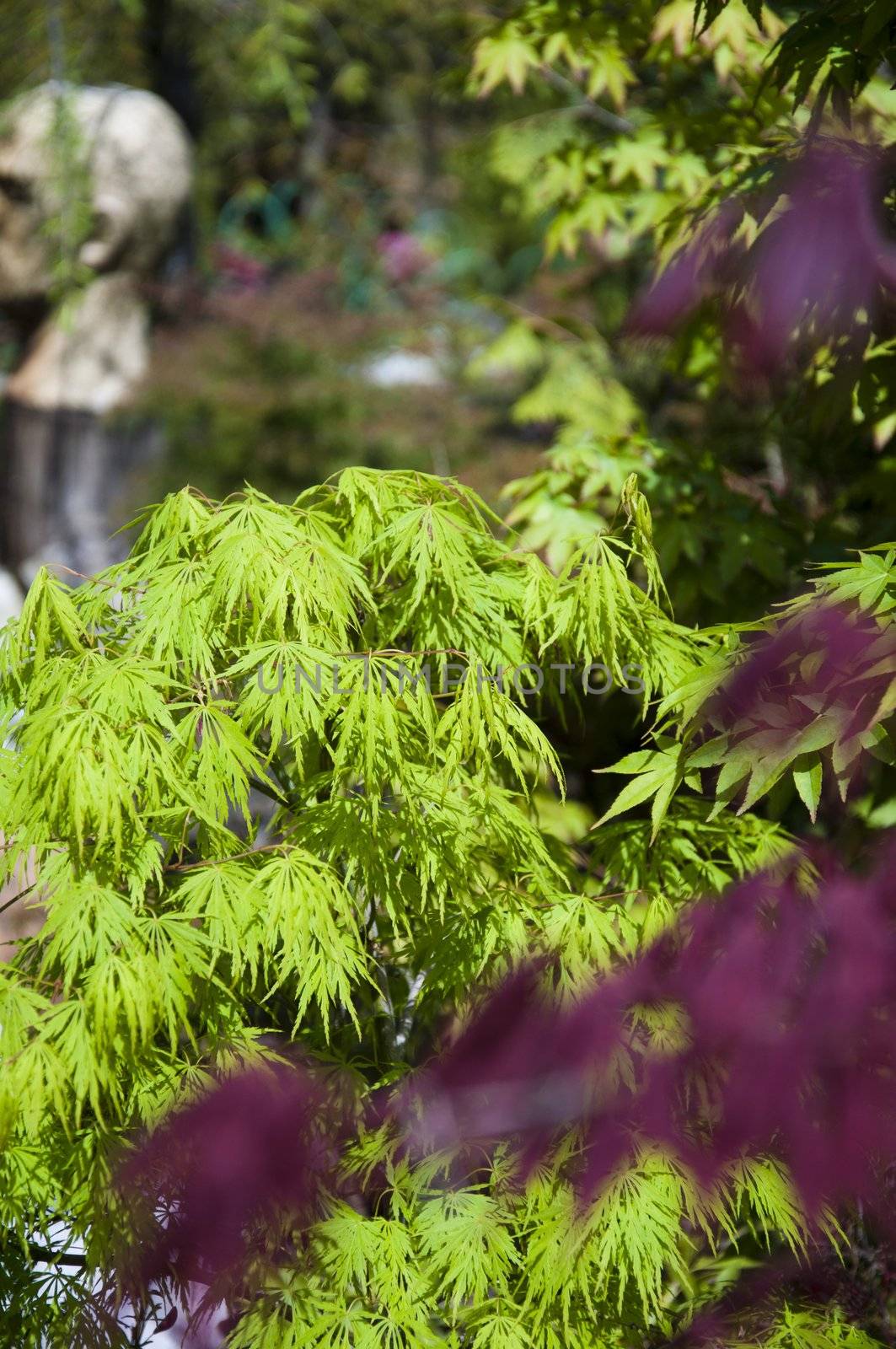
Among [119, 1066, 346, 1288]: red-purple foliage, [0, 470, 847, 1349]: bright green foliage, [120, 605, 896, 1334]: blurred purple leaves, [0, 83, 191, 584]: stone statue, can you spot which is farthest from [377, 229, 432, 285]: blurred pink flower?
[119, 1066, 346, 1288]: red-purple foliage

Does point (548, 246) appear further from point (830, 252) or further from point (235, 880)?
point (235, 880)

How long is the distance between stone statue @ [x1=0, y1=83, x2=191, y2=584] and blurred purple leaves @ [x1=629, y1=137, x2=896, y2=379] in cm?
471

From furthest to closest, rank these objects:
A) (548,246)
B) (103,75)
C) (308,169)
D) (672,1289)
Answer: (308,169)
(103,75)
(548,246)
(672,1289)

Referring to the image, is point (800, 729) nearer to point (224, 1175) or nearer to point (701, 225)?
point (224, 1175)

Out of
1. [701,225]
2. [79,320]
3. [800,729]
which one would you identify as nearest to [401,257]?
[79,320]

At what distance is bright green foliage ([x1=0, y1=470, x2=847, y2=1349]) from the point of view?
148 cm

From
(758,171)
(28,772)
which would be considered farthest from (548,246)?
(28,772)

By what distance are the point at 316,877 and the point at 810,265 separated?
4.04 feet

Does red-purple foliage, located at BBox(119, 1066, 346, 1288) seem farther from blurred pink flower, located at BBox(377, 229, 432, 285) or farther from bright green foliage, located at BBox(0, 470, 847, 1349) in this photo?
blurred pink flower, located at BBox(377, 229, 432, 285)

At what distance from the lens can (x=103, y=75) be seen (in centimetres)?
673

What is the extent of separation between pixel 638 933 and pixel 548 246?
6.91ft

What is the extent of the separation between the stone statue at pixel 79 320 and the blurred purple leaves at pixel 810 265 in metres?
4.71

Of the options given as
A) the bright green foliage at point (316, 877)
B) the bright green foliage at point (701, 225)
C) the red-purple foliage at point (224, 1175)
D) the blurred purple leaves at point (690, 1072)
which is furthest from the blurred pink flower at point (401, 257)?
the red-purple foliage at point (224, 1175)

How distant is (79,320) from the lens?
254 inches
